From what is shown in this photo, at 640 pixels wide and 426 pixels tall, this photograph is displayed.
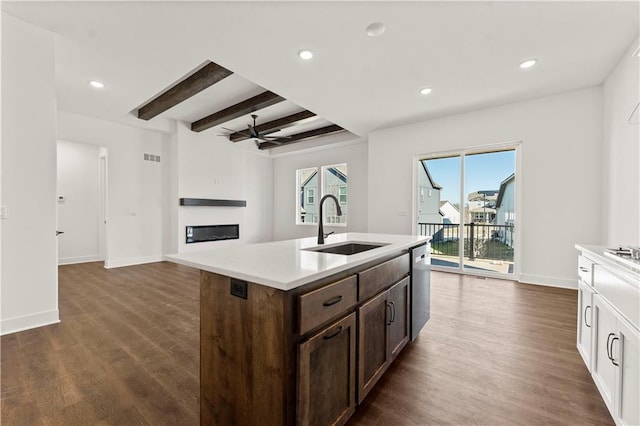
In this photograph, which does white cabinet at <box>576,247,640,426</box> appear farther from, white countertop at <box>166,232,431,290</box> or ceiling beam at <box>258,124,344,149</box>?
ceiling beam at <box>258,124,344,149</box>

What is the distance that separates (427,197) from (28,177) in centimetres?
567

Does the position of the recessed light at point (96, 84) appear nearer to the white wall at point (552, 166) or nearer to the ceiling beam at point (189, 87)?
the ceiling beam at point (189, 87)

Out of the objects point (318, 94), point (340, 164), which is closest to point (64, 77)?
point (318, 94)

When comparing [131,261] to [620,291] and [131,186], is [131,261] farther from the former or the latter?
[620,291]

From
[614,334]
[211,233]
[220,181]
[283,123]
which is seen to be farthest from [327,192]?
[614,334]

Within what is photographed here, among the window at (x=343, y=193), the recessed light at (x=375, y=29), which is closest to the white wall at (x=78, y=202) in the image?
the window at (x=343, y=193)

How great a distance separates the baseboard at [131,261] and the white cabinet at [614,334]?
6782 millimetres

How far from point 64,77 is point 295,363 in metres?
4.81

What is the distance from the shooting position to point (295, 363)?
3.47 ft

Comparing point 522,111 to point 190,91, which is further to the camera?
point 522,111

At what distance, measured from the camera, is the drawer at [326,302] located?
109 centimetres

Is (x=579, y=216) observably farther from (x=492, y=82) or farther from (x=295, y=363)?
(x=295, y=363)

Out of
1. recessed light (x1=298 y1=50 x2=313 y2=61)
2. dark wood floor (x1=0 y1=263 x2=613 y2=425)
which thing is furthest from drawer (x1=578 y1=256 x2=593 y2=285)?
recessed light (x1=298 y1=50 x2=313 y2=61)

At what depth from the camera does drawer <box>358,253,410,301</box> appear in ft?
4.87
